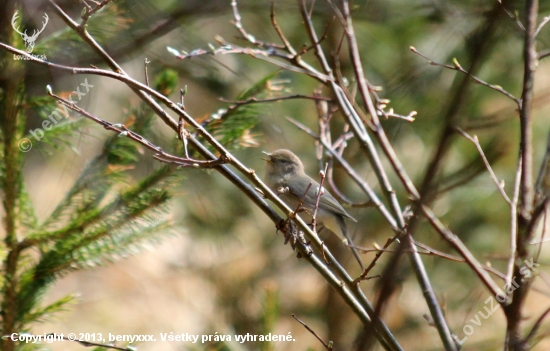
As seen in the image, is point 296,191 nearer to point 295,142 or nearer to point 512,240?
point 512,240

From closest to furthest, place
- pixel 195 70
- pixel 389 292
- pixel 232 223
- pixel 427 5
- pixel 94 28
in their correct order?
pixel 389 292
pixel 94 28
pixel 427 5
pixel 195 70
pixel 232 223

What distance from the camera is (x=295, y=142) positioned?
5074 millimetres

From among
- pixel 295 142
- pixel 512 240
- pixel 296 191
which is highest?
pixel 295 142

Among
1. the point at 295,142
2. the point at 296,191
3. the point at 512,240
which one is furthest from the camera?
the point at 295,142

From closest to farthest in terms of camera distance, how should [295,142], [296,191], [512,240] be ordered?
1. [512,240]
2. [296,191]
3. [295,142]

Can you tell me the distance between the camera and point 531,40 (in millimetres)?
1733

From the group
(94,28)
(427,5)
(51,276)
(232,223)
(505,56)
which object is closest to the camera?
(51,276)

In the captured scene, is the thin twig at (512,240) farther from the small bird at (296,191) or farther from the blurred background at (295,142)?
the small bird at (296,191)

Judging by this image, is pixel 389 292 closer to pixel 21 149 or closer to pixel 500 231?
pixel 21 149

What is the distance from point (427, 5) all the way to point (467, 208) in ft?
7.17

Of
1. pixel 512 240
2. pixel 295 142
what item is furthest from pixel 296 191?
pixel 295 142

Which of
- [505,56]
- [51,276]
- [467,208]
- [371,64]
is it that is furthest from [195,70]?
[467,208]

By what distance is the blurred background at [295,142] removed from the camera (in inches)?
112

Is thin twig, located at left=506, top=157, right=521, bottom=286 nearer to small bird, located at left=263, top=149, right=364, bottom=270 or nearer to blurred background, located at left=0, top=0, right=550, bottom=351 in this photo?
blurred background, located at left=0, top=0, right=550, bottom=351
